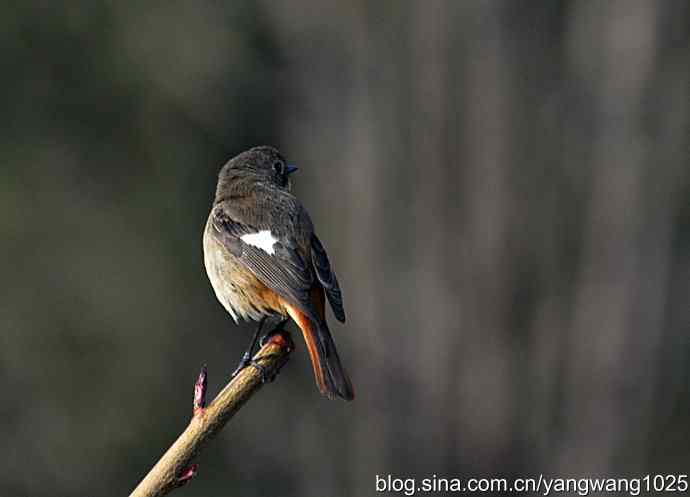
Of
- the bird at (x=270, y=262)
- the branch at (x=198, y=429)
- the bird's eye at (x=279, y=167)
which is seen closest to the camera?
the branch at (x=198, y=429)

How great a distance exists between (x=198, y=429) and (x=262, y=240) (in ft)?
5.78

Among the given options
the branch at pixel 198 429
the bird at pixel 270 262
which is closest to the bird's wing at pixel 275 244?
the bird at pixel 270 262

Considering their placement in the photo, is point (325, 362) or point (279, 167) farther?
point (279, 167)

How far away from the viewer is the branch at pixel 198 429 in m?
2.20

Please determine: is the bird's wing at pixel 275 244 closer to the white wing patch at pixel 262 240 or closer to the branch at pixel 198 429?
the white wing patch at pixel 262 240

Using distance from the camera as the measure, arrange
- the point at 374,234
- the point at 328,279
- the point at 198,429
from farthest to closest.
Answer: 1. the point at 374,234
2. the point at 328,279
3. the point at 198,429

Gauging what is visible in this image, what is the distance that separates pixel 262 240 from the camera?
4070 mm

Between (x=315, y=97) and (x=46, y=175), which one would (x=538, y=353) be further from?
(x=46, y=175)

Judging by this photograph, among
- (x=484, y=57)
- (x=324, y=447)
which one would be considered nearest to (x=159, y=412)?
(x=324, y=447)

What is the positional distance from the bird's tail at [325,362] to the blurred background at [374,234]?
686cm

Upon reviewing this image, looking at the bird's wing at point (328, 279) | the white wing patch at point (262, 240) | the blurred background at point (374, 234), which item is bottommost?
the blurred background at point (374, 234)

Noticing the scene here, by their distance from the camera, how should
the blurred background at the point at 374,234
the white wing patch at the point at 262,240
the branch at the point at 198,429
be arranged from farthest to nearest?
1. the blurred background at the point at 374,234
2. the white wing patch at the point at 262,240
3. the branch at the point at 198,429

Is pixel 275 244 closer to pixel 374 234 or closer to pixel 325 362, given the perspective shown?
pixel 325 362

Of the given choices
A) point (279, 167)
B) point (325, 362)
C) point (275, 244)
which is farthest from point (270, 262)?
point (279, 167)
